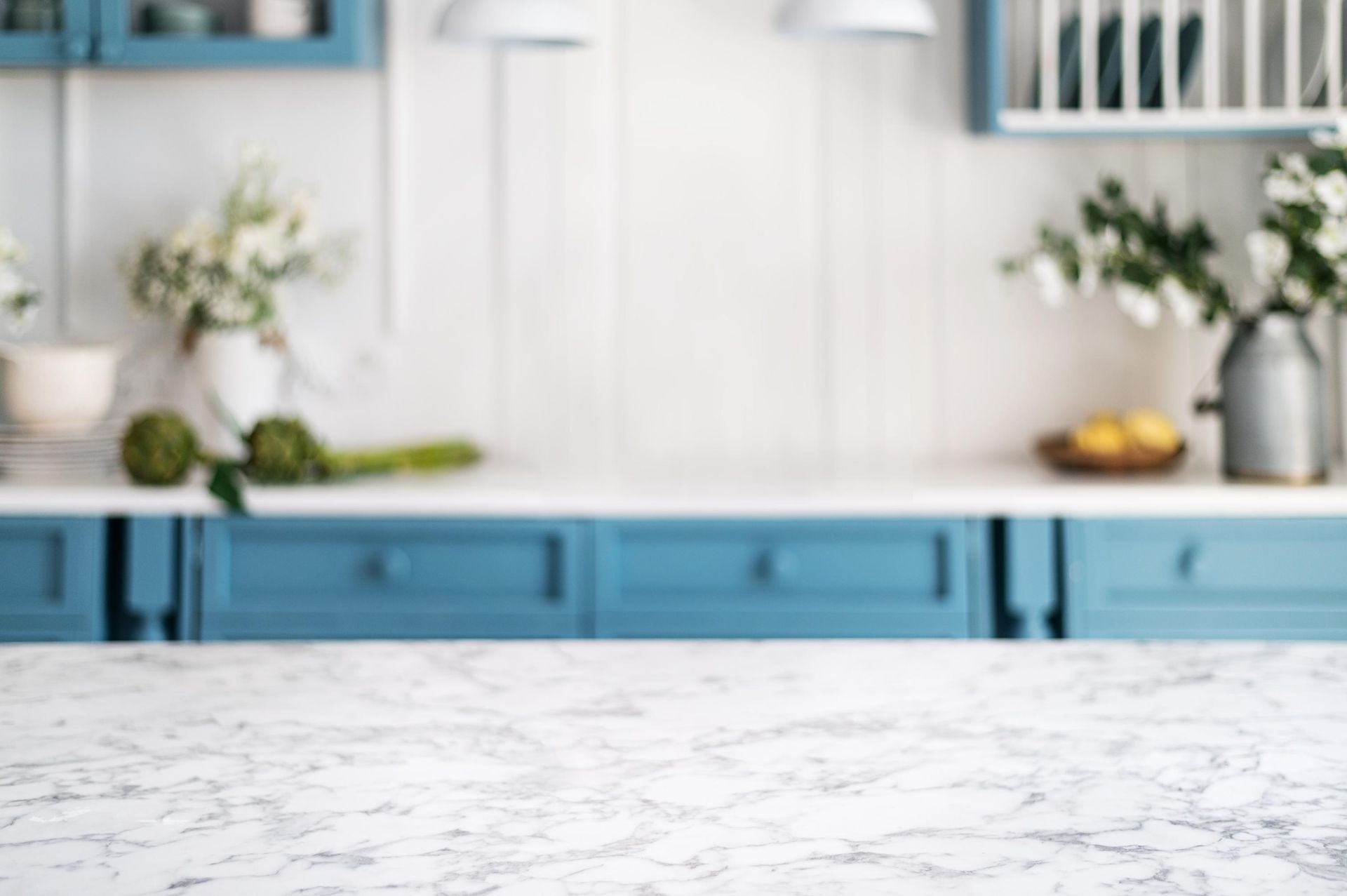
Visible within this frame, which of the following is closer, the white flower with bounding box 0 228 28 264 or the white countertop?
the white countertop

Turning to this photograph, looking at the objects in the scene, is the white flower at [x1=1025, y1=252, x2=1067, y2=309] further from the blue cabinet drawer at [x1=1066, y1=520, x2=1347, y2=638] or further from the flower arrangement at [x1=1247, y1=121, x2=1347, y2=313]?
the blue cabinet drawer at [x1=1066, y1=520, x2=1347, y2=638]

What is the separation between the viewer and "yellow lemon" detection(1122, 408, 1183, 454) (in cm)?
275

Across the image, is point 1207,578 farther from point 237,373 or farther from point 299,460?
point 237,373

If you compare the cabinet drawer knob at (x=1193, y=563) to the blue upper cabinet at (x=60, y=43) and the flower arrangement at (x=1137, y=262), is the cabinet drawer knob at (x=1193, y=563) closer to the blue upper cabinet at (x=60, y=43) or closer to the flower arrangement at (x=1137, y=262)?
the flower arrangement at (x=1137, y=262)

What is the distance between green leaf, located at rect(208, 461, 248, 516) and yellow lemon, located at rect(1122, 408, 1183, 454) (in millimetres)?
1716

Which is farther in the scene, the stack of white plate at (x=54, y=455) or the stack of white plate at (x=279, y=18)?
the stack of white plate at (x=279, y=18)

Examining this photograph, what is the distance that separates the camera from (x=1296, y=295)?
8.78 feet

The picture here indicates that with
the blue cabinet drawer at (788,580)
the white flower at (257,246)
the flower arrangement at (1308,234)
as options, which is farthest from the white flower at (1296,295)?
the white flower at (257,246)

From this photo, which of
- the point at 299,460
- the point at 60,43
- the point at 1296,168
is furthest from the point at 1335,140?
the point at 60,43

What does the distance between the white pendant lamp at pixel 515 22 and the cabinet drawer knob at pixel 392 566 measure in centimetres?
93

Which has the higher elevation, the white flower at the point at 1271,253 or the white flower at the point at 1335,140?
the white flower at the point at 1335,140

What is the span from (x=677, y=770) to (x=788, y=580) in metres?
1.73

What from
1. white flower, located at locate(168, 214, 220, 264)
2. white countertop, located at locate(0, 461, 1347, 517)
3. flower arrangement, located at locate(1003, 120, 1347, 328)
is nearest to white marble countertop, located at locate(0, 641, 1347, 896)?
white countertop, located at locate(0, 461, 1347, 517)

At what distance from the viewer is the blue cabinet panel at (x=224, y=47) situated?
2818mm
